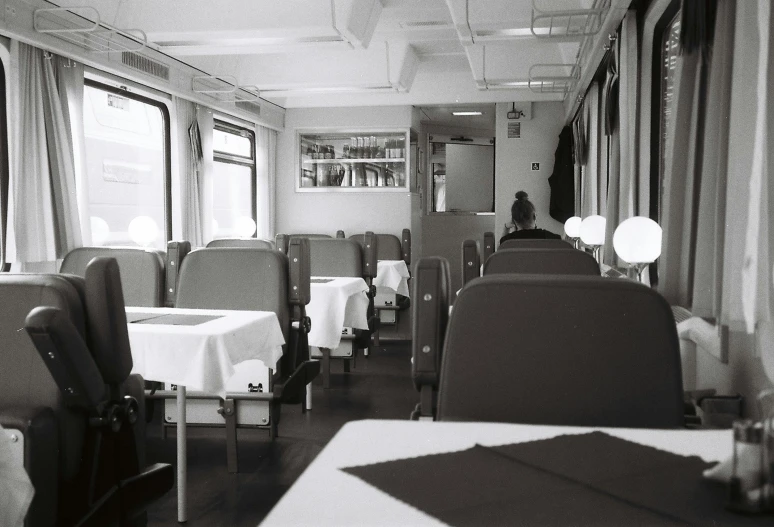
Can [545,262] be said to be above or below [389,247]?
above

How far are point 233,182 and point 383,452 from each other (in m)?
8.68

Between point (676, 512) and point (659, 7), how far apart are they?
14.0 feet

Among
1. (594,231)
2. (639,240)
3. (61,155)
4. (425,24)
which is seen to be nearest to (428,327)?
(639,240)

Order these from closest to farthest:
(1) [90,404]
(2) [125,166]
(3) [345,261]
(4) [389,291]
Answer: (1) [90,404] < (3) [345,261] < (2) [125,166] < (4) [389,291]

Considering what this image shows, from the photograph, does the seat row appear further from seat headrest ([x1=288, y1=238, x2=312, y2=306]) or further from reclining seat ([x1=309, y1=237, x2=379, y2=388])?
reclining seat ([x1=309, y1=237, x2=379, y2=388])

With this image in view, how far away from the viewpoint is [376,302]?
7.52m

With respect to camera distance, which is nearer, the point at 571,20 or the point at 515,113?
the point at 571,20

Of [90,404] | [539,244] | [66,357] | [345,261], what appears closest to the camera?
[66,357]

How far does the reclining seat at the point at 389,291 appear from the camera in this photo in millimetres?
7430

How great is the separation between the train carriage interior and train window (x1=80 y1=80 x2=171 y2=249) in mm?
25

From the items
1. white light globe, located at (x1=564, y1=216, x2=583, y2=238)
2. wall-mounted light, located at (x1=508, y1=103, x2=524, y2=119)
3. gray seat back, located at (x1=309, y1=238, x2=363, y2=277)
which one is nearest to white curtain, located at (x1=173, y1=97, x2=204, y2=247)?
gray seat back, located at (x1=309, y1=238, x2=363, y2=277)

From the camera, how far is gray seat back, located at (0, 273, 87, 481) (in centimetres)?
174

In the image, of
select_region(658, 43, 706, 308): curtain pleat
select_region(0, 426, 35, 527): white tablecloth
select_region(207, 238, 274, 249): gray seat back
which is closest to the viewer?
select_region(0, 426, 35, 527): white tablecloth

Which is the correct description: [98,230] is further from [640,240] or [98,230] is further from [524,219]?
[640,240]
